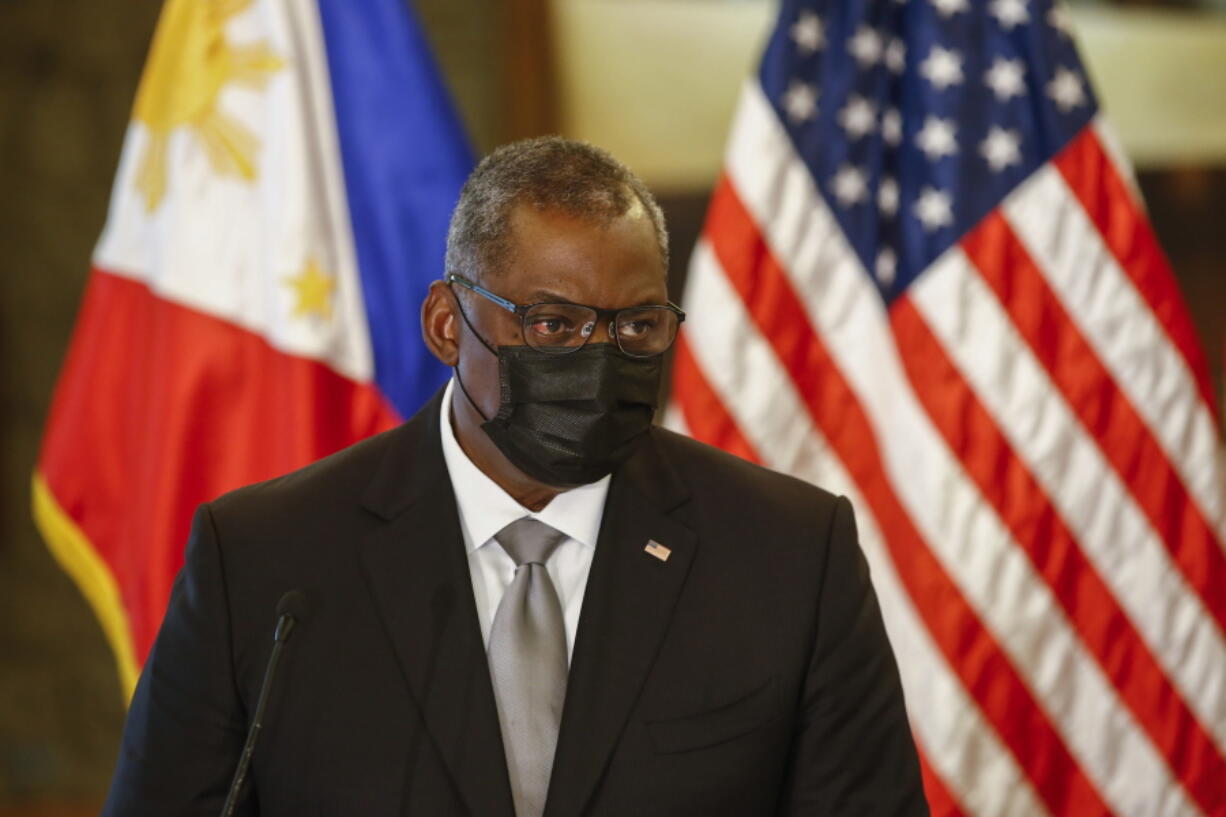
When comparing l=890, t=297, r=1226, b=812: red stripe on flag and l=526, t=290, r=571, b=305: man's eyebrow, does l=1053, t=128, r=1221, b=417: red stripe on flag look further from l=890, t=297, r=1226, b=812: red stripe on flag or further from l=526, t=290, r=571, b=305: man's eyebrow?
l=526, t=290, r=571, b=305: man's eyebrow

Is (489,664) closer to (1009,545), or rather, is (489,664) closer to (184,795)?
(184,795)

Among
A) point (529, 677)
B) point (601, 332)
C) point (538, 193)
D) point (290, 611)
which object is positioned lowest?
point (529, 677)

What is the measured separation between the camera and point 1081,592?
123 inches

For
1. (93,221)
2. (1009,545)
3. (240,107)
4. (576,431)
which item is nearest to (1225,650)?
(1009,545)

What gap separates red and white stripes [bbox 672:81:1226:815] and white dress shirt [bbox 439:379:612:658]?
3.91 ft

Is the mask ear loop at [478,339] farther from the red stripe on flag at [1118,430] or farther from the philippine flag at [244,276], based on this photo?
the red stripe on flag at [1118,430]

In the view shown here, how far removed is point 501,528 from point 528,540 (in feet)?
0.15

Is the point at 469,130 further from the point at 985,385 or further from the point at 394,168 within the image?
the point at 985,385

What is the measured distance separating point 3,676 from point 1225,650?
409cm

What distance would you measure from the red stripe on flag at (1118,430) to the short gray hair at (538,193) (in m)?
1.43

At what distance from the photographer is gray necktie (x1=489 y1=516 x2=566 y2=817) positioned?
6.30 feet

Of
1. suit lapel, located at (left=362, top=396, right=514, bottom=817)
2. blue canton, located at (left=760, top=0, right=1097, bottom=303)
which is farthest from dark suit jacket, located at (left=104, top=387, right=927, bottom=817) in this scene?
blue canton, located at (left=760, top=0, right=1097, bottom=303)

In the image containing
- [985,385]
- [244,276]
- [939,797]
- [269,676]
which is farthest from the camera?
[244,276]

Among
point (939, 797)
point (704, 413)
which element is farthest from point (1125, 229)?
point (939, 797)
